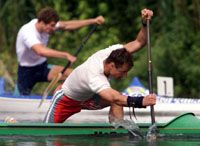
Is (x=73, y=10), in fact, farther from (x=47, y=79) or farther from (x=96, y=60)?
(x=96, y=60)

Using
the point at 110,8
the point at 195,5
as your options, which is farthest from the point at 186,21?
the point at 110,8

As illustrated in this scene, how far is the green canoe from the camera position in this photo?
10984 millimetres

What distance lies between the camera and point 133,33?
65.0 feet

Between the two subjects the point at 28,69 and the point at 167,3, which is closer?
the point at 28,69

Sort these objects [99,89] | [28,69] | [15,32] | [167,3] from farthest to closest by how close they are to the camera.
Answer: [15,32] → [167,3] → [28,69] → [99,89]

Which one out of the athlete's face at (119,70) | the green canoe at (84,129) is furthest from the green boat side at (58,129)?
the athlete's face at (119,70)

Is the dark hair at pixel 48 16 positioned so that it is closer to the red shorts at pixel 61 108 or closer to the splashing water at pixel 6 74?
the splashing water at pixel 6 74

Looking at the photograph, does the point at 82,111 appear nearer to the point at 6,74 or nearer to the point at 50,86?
the point at 50,86

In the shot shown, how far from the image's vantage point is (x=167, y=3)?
18406 mm

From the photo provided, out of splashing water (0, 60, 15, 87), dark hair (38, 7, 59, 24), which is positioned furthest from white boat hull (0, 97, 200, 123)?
splashing water (0, 60, 15, 87)

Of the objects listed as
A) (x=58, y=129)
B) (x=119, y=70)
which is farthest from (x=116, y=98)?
(x=58, y=129)

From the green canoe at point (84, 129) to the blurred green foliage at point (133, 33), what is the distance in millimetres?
5890

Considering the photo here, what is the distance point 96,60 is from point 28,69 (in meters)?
4.30

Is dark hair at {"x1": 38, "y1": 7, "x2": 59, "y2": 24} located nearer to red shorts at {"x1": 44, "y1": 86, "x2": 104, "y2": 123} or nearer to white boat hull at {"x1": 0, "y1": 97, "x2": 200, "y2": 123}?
white boat hull at {"x1": 0, "y1": 97, "x2": 200, "y2": 123}
